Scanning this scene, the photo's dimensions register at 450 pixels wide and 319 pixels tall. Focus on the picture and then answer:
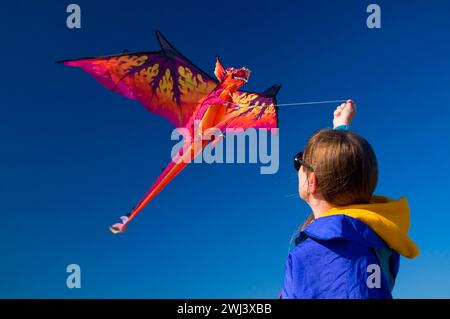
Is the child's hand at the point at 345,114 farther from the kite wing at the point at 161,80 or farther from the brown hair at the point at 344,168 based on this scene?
the kite wing at the point at 161,80

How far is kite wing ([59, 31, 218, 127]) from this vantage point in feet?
25.9

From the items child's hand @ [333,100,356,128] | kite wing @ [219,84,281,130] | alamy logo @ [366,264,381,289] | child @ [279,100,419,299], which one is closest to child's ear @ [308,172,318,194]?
child @ [279,100,419,299]

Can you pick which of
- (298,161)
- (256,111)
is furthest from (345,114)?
(256,111)

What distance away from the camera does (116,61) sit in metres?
7.82

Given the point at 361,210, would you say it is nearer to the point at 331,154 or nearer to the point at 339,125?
the point at 331,154

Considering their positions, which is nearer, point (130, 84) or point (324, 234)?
point (324, 234)

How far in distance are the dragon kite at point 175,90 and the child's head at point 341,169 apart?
6.16m

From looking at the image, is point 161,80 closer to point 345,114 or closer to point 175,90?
point 175,90

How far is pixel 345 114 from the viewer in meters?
2.37

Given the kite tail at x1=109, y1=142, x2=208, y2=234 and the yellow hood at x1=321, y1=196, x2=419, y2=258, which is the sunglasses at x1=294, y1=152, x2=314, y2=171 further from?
the kite tail at x1=109, y1=142, x2=208, y2=234

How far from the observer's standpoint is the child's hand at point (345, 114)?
2357 millimetres

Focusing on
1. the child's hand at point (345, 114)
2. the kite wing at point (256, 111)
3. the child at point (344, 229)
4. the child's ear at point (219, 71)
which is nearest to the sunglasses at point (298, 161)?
the child at point (344, 229)

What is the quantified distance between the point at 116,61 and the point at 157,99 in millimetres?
1048
